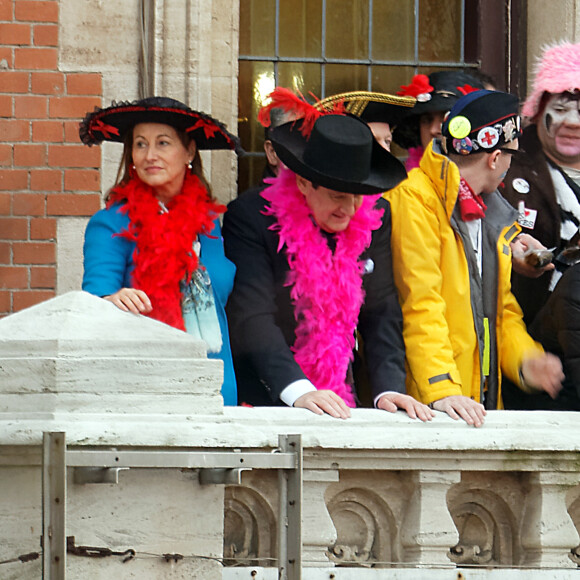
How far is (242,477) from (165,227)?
39.5 inches

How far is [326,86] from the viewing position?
588cm

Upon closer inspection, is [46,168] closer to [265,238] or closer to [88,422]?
[265,238]

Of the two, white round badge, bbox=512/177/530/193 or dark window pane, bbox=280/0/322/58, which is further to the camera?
dark window pane, bbox=280/0/322/58

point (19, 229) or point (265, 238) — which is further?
point (19, 229)

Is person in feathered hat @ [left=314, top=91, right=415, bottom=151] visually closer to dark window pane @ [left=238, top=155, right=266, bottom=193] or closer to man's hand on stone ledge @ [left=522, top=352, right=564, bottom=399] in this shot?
man's hand on stone ledge @ [left=522, top=352, right=564, bottom=399]

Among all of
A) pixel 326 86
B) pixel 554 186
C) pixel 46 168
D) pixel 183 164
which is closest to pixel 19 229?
pixel 46 168

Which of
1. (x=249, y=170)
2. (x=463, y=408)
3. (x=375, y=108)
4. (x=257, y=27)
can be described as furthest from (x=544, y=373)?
(x=257, y=27)

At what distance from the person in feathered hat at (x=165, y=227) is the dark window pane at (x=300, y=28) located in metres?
1.60

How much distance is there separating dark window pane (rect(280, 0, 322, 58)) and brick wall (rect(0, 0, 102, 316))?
3.22ft

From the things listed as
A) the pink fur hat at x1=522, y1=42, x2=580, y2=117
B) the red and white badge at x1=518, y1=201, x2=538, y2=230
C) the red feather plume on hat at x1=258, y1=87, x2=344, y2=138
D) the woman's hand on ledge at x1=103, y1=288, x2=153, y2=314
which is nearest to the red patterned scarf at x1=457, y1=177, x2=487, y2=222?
the red and white badge at x1=518, y1=201, x2=538, y2=230

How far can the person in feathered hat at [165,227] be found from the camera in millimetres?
4000

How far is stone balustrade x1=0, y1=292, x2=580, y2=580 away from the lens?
10.0 ft

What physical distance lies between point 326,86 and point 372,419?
2.71 meters

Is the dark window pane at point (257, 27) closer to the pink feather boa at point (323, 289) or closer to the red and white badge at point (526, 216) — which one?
the red and white badge at point (526, 216)
